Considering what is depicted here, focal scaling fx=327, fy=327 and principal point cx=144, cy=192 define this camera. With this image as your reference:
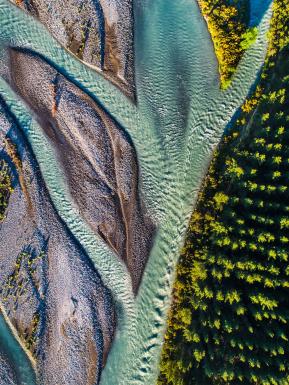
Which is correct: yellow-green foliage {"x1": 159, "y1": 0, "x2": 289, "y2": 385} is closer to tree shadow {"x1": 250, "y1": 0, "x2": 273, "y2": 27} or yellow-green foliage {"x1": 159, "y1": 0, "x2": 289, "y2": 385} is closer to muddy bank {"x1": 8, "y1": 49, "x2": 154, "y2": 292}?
tree shadow {"x1": 250, "y1": 0, "x2": 273, "y2": 27}

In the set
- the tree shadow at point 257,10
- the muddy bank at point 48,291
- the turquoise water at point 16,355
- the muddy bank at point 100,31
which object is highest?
the tree shadow at point 257,10

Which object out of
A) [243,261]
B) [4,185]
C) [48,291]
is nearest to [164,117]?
[243,261]

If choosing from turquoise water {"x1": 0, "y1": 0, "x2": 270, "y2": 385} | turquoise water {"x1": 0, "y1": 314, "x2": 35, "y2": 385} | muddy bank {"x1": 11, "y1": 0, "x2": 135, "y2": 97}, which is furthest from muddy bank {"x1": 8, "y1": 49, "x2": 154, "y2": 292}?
turquoise water {"x1": 0, "y1": 314, "x2": 35, "y2": 385}

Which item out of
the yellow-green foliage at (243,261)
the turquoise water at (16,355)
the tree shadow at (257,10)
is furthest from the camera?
the tree shadow at (257,10)

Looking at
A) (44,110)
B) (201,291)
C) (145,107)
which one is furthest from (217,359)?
(44,110)

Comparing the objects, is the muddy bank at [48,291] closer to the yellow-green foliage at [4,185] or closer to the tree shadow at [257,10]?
the yellow-green foliage at [4,185]

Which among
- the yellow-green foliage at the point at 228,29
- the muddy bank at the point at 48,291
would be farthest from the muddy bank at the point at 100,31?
the muddy bank at the point at 48,291

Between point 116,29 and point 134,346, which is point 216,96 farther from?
point 134,346
